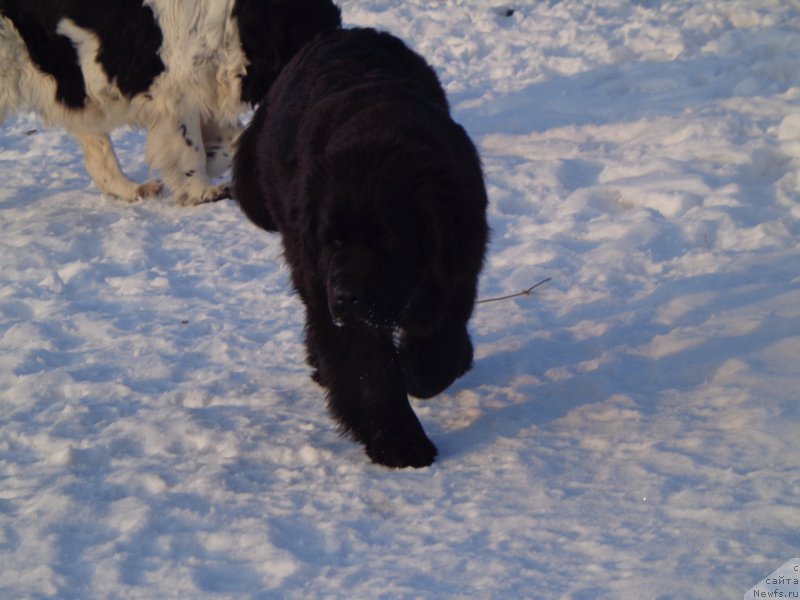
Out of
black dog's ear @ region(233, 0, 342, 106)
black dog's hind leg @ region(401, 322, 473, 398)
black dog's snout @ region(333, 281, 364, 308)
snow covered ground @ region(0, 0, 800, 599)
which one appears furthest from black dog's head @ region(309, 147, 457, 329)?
black dog's ear @ region(233, 0, 342, 106)

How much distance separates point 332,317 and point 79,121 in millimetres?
3934

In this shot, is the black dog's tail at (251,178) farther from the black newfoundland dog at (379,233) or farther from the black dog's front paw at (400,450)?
the black dog's front paw at (400,450)

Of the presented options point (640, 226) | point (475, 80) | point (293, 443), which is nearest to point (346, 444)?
point (293, 443)

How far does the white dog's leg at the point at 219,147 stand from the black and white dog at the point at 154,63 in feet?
0.81

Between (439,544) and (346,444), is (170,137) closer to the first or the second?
→ (346,444)

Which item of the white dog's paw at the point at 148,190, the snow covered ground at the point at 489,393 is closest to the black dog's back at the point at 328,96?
the snow covered ground at the point at 489,393

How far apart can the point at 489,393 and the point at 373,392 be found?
2.34 feet

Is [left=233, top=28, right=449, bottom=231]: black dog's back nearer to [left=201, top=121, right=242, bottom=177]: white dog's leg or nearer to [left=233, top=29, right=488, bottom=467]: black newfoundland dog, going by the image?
[left=233, top=29, right=488, bottom=467]: black newfoundland dog

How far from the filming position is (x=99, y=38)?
643 centimetres

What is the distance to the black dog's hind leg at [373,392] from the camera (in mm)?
3578

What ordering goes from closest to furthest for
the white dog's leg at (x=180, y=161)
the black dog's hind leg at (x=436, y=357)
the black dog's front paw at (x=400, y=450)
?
1. the black dog's front paw at (x=400, y=450)
2. the black dog's hind leg at (x=436, y=357)
3. the white dog's leg at (x=180, y=161)

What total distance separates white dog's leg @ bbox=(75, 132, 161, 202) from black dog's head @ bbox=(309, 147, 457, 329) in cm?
379

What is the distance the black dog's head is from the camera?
323cm

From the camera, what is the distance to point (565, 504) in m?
3.23
